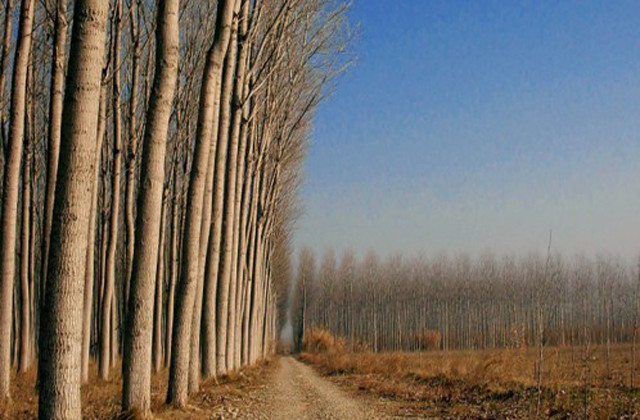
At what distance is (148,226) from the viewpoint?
7.11m

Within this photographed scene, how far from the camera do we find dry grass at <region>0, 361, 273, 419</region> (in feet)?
25.4

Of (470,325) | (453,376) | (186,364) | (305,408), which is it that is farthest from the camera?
(470,325)

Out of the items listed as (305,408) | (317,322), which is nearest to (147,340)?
(305,408)

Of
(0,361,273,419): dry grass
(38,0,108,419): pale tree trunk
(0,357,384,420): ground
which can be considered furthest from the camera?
(0,357,384,420): ground

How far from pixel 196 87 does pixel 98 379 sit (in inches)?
351

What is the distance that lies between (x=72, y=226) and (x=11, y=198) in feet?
17.0

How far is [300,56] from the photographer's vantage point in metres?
18.1

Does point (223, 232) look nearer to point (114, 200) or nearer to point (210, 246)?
point (210, 246)

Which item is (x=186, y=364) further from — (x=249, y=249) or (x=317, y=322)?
(x=317, y=322)

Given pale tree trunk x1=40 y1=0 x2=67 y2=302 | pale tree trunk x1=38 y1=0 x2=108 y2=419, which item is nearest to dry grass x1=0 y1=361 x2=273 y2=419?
pale tree trunk x1=40 y1=0 x2=67 y2=302

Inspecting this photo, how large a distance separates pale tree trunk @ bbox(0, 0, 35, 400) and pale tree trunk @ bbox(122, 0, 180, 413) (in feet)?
9.46

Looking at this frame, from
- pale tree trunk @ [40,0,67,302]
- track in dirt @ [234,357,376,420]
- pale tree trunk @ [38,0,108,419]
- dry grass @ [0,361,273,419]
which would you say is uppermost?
pale tree trunk @ [40,0,67,302]

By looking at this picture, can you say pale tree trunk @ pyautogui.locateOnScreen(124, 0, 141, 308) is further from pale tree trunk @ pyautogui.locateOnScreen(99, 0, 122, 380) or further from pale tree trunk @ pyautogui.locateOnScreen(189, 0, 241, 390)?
pale tree trunk @ pyautogui.locateOnScreen(189, 0, 241, 390)

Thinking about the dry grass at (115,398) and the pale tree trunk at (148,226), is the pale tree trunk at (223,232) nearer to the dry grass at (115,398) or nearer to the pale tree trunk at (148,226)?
the dry grass at (115,398)
